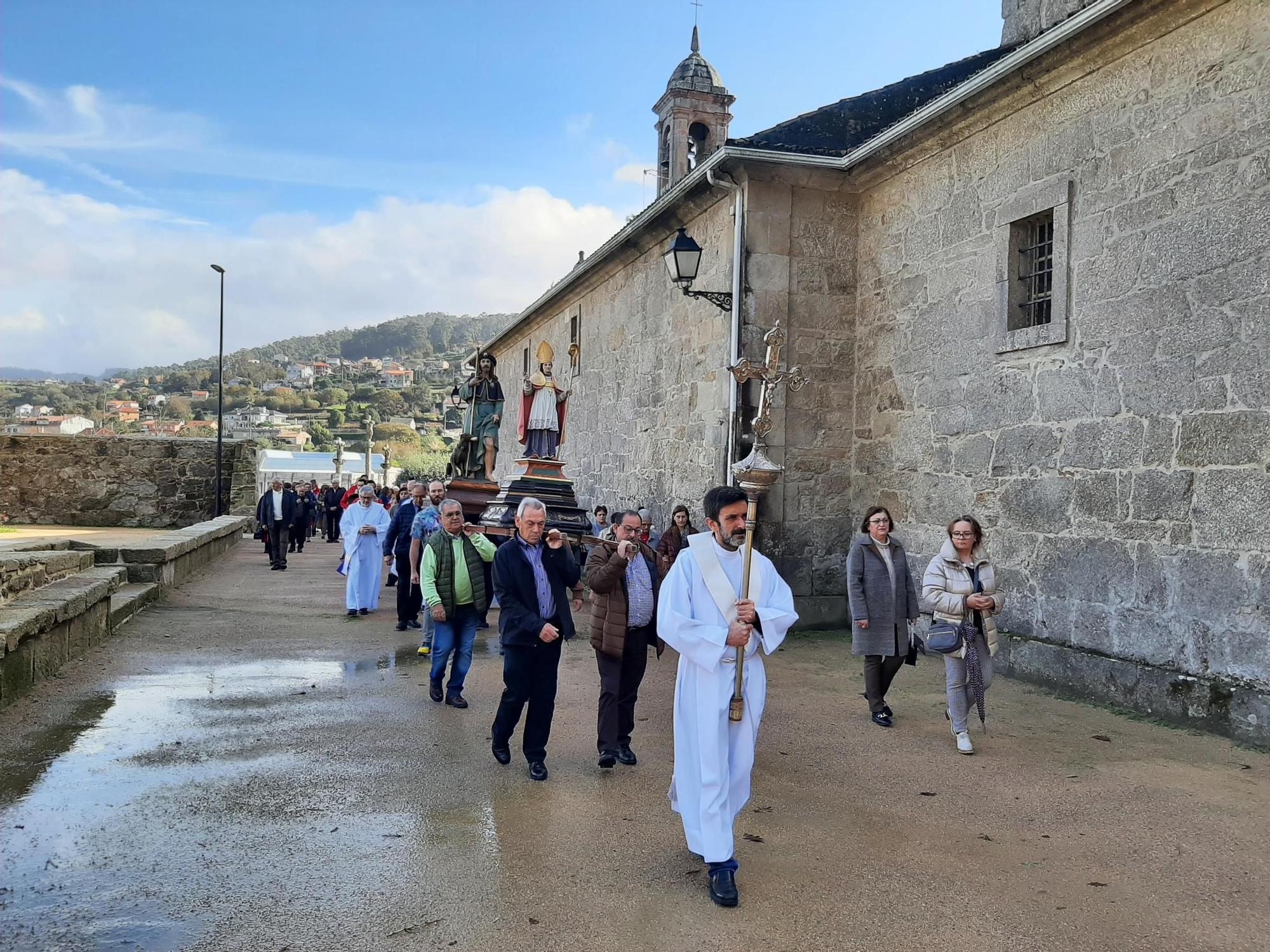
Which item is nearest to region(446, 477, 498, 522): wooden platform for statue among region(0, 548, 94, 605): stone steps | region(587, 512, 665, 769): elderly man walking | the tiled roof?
region(0, 548, 94, 605): stone steps

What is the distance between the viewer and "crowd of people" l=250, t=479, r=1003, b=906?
13.5 feet

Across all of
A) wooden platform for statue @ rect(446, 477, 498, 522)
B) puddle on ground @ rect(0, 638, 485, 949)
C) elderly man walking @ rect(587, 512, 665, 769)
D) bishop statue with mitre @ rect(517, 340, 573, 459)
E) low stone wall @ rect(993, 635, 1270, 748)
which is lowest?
puddle on ground @ rect(0, 638, 485, 949)

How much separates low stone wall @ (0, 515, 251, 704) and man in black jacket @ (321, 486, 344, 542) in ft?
42.4

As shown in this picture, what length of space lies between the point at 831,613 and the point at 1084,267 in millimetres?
4829

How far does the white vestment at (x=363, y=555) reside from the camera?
11.8 meters

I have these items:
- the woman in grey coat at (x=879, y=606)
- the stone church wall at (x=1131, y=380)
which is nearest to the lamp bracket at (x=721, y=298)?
the stone church wall at (x=1131, y=380)

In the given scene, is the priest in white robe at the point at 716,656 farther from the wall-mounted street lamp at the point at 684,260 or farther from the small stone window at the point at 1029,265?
the wall-mounted street lamp at the point at 684,260

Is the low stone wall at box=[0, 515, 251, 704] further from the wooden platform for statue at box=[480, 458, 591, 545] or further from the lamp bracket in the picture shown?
the lamp bracket

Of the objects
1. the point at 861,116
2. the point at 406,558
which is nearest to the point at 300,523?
the point at 406,558

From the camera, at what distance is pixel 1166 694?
6.82m

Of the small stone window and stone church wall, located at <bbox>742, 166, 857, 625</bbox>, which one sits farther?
stone church wall, located at <bbox>742, 166, 857, 625</bbox>

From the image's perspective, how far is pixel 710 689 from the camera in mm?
4109

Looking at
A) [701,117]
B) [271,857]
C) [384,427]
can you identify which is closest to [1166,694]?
[271,857]

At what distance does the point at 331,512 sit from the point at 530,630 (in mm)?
23391
